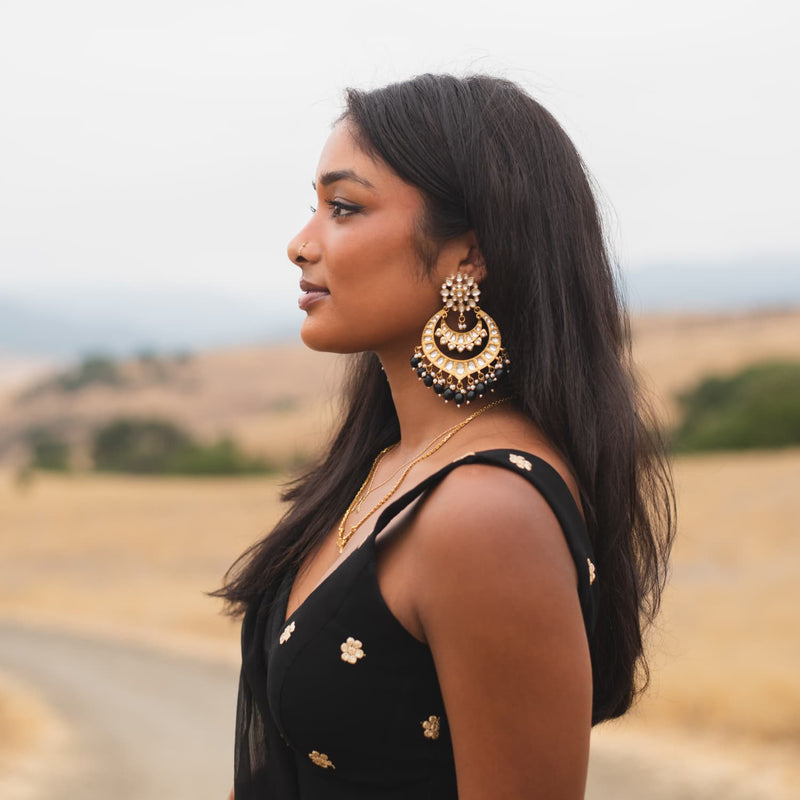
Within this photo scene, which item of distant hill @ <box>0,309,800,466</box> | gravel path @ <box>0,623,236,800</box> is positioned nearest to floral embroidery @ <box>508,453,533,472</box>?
gravel path @ <box>0,623,236,800</box>

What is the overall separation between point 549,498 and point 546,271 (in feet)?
1.48

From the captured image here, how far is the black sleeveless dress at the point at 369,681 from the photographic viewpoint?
6.17 feet

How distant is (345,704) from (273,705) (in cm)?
18

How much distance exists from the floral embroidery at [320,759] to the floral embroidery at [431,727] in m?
0.19

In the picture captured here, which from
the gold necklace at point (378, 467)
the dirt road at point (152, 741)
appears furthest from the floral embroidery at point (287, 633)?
the dirt road at point (152, 741)

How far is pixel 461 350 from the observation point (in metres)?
2.10

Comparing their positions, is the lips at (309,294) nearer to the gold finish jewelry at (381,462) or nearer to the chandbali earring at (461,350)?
the chandbali earring at (461,350)

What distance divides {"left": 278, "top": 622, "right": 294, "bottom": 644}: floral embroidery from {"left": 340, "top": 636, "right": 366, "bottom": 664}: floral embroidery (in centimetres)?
14

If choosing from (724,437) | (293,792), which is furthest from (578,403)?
(724,437)

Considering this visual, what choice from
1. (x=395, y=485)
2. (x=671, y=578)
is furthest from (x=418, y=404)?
(x=671, y=578)

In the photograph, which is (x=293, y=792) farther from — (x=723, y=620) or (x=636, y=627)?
(x=723, y=620)

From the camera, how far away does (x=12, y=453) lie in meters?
56.4

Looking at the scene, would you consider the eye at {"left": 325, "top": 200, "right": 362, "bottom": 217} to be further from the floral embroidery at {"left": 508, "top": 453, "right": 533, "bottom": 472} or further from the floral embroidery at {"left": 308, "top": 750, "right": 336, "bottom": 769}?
the floral embroidery at {"left": 308, "top": 750, "right": 336, "bottom": 769}

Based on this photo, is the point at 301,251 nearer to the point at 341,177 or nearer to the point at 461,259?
the point at 341,177
